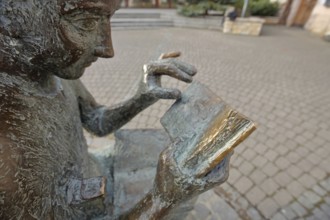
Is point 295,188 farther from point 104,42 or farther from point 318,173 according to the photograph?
point 104,42

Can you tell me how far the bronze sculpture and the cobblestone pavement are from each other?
2.09 meters

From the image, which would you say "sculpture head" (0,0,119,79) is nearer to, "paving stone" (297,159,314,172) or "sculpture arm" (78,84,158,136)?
"sculpture arm" (78,84,158,136)

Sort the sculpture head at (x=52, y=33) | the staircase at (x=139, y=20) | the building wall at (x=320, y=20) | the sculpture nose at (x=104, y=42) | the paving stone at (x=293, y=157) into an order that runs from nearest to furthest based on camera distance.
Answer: the sculpture head at (x=52, y=33)
the sculpture nose at (x=104, y=42)
the paving stone at (x=293, y=157)
the building wall at (x=320, y=20)
the staircase at (x=139, y=20)

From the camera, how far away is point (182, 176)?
908mm

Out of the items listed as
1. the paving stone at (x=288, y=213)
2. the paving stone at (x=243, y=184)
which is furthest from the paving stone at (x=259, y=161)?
the paving stone at (x=288, y=213)

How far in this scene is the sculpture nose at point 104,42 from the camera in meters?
0.85

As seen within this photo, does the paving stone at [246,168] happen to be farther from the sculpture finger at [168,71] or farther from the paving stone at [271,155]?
the sculpture finger at [168,71]

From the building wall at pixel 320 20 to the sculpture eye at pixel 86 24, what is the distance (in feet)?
39.1

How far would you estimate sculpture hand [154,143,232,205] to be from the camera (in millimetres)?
903

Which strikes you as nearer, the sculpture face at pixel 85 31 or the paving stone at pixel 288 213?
the sculpture face at pixel 85 31

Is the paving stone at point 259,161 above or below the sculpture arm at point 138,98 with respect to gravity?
below

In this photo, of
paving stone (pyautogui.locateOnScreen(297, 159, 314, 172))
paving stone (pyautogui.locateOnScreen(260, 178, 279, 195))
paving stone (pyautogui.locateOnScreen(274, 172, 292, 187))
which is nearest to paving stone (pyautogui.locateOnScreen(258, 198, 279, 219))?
paving stone (pyautogui.locateOnScreen(260, 178, 279, 195))

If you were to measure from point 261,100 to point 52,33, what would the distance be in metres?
5.20

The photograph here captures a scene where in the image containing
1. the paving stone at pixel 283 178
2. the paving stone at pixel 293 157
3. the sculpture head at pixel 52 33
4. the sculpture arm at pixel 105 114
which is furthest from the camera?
the paving stone at pixel 293 157
